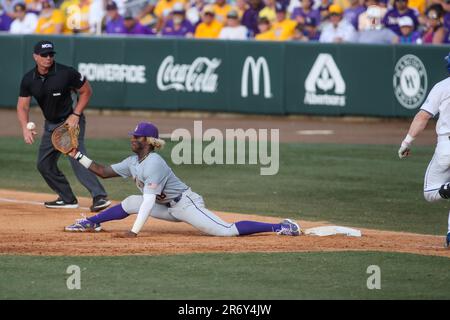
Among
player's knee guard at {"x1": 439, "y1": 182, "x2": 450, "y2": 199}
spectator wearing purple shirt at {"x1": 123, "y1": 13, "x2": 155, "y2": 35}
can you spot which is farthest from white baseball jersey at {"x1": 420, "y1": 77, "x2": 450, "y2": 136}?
spectator wearing purple shirt at {"x1": 123, "y1": 13, "x2": 155, "y2": 35}

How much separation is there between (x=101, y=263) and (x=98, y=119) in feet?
47.8

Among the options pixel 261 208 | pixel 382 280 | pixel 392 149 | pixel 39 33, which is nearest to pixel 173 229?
pixel 261 208

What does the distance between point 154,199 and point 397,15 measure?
12277mm

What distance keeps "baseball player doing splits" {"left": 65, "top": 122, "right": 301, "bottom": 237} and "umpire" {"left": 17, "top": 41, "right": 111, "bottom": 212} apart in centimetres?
180

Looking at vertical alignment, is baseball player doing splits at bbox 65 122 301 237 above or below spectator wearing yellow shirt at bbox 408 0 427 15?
below

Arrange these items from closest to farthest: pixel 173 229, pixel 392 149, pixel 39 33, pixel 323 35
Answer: pixel 173 229, pixel 392 149, pixel 323 35, pixel 39 33

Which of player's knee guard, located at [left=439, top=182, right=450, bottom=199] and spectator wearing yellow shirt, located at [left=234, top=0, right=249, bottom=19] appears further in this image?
spectator wearing yellow shirt, located at [left=234, top=0, right=249, bottom=19]

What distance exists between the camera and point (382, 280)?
27.5ft

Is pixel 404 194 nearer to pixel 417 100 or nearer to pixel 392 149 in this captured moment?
pixel 392 149

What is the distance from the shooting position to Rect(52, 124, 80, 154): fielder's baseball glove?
419 inches

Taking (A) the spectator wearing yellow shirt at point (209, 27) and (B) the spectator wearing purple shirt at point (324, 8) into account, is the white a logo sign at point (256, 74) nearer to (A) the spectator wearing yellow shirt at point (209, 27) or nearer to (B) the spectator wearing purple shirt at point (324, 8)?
(A) the spectator wearing yellow shirt at point (209, 27)

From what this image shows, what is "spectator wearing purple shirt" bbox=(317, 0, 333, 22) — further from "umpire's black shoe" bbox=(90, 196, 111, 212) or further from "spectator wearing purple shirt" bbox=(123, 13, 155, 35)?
"umpire's black shoe" bbox=(90, 196, 111, 212)

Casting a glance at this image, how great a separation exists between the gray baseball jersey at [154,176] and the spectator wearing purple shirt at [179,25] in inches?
551

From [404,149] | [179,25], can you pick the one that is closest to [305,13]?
[179,25]
